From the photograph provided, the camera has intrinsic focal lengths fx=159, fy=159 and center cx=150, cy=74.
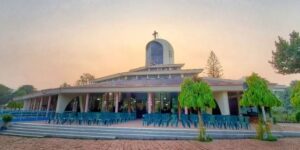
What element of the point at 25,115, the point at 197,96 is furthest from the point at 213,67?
the point at 25,115

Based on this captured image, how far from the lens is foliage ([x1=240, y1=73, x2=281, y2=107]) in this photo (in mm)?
8088

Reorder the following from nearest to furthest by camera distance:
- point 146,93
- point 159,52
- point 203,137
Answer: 1. point 203,137
2. point 146,93
3. point 159,52

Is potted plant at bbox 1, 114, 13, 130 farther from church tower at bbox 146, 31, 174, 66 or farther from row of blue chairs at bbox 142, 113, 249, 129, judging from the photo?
church tower at bbox 146, 31, 174, 66

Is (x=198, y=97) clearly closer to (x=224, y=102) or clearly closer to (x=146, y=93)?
(x=224, y=102)

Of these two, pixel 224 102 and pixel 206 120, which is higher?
pixel 224 102

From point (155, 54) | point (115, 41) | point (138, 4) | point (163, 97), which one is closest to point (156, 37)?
point (155, 54)

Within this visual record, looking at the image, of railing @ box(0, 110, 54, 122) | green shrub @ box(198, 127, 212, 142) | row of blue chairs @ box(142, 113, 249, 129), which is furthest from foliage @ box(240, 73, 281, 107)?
railing @ box(0, 110, 54, 122)

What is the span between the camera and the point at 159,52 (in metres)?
29.7

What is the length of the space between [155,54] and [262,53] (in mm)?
16544

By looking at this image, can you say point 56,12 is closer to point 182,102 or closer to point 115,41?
point 115,41

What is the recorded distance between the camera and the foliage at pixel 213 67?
137ft

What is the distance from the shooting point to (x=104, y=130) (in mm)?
9172

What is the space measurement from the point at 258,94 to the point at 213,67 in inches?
1425

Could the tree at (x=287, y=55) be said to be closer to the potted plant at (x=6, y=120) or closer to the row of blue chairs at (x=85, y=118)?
the row of blue chairs at (x=85, y=118)
